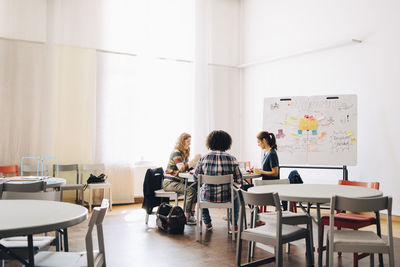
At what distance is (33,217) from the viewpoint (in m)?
2.06

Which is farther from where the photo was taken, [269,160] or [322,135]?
[322,135]

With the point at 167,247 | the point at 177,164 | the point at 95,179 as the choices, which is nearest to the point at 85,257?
the point at 167,247

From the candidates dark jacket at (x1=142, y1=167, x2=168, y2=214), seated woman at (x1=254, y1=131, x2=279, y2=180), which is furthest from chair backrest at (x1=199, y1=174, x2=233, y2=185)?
dark jacket at (x1=142, y1=167, x2=168, y2=214)

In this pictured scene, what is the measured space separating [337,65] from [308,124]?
112cm

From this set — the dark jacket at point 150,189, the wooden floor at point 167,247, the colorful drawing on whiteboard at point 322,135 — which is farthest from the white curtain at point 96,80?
the colorful drawing on whiteboard at point 322,135

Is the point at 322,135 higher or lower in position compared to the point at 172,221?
higher

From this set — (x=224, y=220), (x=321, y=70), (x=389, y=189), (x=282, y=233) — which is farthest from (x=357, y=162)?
(x=282, y=233)

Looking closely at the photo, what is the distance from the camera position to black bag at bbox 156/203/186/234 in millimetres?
4668

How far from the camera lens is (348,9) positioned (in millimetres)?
6203

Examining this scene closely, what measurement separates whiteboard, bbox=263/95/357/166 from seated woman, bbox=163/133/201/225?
1.88 m

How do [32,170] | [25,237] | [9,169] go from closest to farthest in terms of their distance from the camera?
1. [25,237]
2. [9,169]
3. [32,170]

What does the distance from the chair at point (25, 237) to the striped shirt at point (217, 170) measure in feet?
5.66

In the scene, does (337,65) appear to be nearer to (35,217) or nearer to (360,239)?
(360,239)

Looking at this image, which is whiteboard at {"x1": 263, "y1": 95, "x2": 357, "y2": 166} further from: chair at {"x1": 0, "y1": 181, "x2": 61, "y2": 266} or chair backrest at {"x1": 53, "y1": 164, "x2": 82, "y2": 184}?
chair at {"x1": 0, "y1": 181, "x2": 61, "y2": 266}
